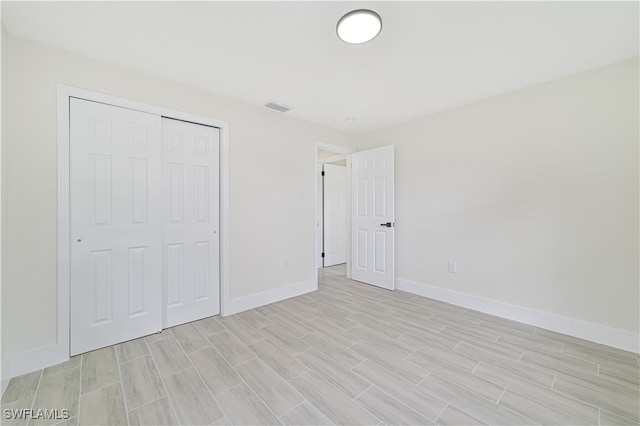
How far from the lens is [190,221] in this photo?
271cm

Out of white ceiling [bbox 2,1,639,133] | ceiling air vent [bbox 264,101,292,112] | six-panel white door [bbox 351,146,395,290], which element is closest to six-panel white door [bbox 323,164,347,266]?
six-panel white door [bbox 351,146,395,290]

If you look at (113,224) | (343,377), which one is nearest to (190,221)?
(113,224)

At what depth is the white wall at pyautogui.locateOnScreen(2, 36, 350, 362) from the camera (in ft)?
6.10

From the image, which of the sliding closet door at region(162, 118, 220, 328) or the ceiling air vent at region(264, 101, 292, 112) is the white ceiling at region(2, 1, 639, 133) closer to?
the ceiling air vent at region(264, 101, 292, 112)

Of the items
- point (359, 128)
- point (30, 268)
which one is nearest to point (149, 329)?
point (30, 268)

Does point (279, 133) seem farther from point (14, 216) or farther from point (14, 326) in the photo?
point (14, 326)

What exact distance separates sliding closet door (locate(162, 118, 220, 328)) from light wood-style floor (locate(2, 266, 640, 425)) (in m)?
0.27

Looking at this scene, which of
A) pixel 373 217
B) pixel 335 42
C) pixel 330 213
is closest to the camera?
pixel 335 42

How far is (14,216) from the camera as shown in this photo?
6.04 feet

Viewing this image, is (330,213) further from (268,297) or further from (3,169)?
(3,169)

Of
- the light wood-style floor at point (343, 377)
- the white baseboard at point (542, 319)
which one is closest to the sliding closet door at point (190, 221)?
the light wood-style floor at point (343, 377)

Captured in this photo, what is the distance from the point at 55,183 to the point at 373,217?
140 inches

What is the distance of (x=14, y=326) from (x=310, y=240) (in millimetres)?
2871

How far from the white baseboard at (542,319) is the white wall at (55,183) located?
5.97 ft
